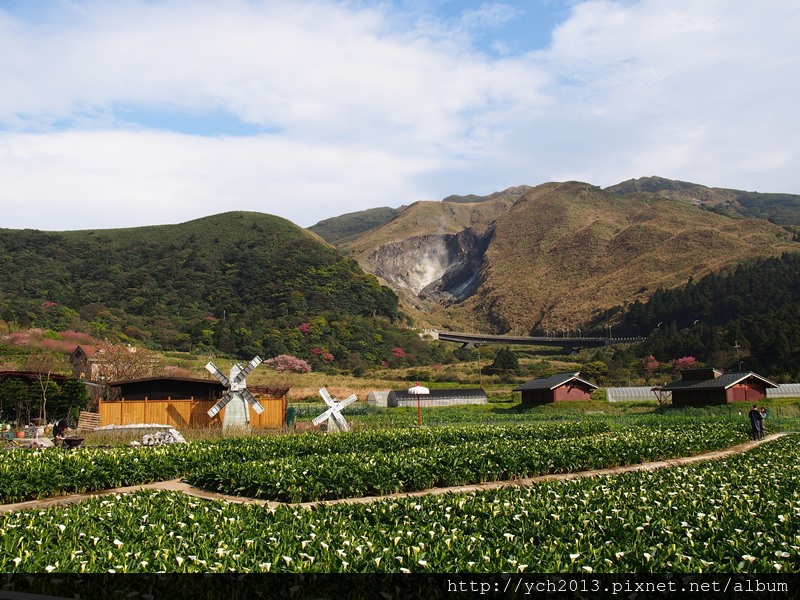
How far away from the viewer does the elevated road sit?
4598 inches

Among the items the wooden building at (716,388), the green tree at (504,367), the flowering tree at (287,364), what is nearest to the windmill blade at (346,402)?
the wooden building at (716,388)

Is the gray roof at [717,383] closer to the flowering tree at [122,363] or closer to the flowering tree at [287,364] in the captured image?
the flowering tree at [122,363]

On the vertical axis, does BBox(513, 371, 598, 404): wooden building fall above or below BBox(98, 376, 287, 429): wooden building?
below

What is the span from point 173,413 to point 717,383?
125 feet

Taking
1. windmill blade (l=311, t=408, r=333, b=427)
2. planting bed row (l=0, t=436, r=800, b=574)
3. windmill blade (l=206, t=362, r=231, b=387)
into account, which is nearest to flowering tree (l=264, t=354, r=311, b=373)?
windmill blade (l=206, t=362, r=231, b=387)

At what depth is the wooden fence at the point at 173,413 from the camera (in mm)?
32344

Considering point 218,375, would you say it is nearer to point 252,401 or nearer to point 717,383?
point 252,401

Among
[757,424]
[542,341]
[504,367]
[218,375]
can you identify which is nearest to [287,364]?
[504,367]

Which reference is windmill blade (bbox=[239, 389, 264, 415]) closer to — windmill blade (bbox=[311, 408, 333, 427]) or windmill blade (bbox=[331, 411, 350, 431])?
windmill blade (bbox=[311, 408, 333, 427])

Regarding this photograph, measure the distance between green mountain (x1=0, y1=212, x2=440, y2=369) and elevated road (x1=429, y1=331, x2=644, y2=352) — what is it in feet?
53.1

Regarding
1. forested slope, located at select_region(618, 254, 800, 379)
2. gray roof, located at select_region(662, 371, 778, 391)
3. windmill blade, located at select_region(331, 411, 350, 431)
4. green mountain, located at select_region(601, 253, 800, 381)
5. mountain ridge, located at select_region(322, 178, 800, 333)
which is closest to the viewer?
windmill blade, located at select_region(331, 411, 350, 431)

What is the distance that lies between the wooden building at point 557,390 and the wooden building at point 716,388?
313 inches

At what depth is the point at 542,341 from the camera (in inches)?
4916

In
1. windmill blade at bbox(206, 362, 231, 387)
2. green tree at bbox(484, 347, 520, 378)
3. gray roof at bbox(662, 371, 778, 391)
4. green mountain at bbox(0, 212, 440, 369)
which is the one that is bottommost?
green tree at bbox(484, 347, 520, 378)
